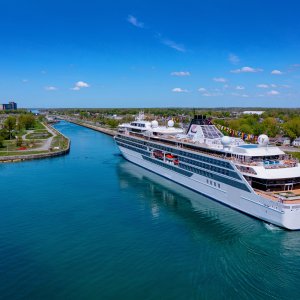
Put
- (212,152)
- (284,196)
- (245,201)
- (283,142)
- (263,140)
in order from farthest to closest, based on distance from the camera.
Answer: (283,142)
(212,152)
(263,140)
(245,201)
(284,196)

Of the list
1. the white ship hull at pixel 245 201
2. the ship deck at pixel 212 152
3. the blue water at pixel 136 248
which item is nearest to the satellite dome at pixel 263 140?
the ship deck at pixel 212 152

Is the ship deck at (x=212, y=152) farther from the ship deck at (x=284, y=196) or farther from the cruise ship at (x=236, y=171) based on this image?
the ship deck at (x=284, y=196)

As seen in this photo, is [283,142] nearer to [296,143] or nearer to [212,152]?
[296,143]

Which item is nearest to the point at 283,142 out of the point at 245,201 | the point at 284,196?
the point at 245,201

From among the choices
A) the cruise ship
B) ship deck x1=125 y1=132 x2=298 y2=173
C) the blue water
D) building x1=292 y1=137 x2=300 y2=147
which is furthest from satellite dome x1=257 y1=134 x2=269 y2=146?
building x1=292 y1=137 x2=300 y2=147

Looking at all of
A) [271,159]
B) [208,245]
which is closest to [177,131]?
[271,159]

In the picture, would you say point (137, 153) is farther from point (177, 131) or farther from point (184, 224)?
point (184, 224)
